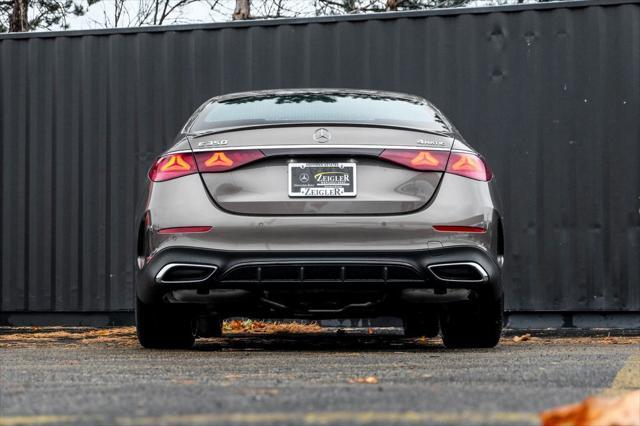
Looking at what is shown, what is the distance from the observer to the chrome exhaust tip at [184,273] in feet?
19.5

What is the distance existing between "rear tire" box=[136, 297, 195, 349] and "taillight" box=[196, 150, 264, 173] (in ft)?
2.85

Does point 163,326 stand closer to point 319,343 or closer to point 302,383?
point 319,343

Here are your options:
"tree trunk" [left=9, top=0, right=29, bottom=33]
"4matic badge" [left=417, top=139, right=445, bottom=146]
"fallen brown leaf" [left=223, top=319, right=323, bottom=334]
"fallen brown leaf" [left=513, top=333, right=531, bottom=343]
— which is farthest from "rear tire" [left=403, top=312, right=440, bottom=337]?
"tree trunk" [left=9, top=0, right=29, bottom=33]

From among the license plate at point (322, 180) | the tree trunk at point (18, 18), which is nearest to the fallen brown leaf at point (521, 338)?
the license plate at point (322, 180)

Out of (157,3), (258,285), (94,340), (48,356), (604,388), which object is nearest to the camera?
(604,388)

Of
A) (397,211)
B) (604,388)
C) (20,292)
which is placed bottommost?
(20,292)

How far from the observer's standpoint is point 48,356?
21.4 ft

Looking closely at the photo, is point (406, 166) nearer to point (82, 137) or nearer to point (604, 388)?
point (604, 388)

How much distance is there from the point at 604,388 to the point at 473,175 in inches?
76.2

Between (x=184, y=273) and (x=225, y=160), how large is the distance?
0.62 m

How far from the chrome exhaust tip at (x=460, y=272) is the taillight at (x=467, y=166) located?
1.59 feet

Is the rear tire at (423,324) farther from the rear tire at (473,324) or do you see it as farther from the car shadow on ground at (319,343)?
the rear tire at (473,324)

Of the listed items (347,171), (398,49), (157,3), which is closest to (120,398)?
(347,171)

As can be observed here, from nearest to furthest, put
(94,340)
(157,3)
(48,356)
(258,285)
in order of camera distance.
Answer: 1. (258,285)
2. (48,356)
3. (94,340)
4. (157,3)
